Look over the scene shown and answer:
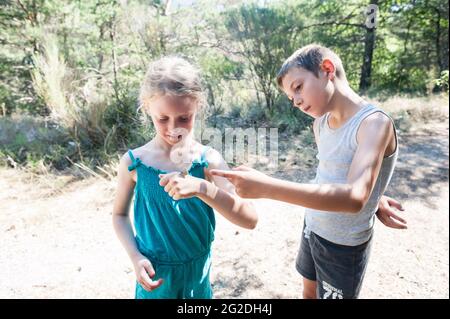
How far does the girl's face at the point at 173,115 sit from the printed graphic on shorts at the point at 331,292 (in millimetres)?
740

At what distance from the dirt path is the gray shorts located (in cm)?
65

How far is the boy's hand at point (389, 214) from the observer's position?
3.44ft

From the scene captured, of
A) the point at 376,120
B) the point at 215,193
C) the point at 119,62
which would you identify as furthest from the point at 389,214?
the point at 119,62

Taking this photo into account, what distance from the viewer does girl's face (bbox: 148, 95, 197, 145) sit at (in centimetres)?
79

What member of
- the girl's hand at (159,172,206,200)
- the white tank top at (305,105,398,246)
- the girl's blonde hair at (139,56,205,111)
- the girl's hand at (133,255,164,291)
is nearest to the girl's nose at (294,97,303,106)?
the white tank top at (305,105,398,246)

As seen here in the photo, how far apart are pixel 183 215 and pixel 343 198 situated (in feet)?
1.52

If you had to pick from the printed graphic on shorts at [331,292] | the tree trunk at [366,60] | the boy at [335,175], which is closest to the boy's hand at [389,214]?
the boy at [335,175]

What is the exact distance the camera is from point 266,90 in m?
1.97

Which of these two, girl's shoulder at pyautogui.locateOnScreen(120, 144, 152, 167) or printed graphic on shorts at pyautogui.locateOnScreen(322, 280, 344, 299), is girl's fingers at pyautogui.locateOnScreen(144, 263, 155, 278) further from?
printed graphic on shorts at pyautogui.locateOnScreen(322, 280, 344, 299)

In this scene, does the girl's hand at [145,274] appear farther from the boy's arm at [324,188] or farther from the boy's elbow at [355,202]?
the boy's elbow at [355,202]

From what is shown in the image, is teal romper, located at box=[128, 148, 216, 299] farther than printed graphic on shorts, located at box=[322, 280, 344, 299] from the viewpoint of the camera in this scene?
No

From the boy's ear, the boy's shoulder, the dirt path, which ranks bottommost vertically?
the dirt path
